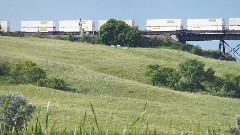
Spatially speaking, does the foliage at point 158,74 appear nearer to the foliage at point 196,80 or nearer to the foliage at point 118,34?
the foliage at point 196,80

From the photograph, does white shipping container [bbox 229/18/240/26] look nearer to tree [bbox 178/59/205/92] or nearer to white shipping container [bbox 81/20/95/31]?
white shipping container [bbox 81/20/95/31]

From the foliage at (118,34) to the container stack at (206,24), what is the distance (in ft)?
58.0

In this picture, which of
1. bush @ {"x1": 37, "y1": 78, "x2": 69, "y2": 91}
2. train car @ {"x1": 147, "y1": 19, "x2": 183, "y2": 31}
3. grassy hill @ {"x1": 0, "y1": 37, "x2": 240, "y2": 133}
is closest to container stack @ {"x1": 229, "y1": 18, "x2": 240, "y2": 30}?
train car @ {"x1": 147, "y1": 19, "x2": 183, "y2": 31}

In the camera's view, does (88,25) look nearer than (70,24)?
Yes

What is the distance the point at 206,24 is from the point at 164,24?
9.67 m

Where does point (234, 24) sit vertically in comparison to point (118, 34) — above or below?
above

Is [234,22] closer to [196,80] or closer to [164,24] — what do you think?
[164,24]

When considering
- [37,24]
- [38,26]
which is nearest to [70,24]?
[38,26]

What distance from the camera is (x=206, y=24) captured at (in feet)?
399

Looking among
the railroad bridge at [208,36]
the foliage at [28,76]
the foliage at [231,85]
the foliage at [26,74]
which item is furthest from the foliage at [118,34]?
the foliage at [26,74]

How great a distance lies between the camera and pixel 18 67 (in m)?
62.6

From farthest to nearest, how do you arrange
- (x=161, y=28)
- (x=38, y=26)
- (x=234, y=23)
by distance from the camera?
(x=38, y=26) → (x=161, y=28) → (x=234, y=23)

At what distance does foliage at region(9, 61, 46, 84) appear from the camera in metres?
60.3

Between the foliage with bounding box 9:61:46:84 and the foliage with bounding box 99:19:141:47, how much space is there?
4905 centimetres
